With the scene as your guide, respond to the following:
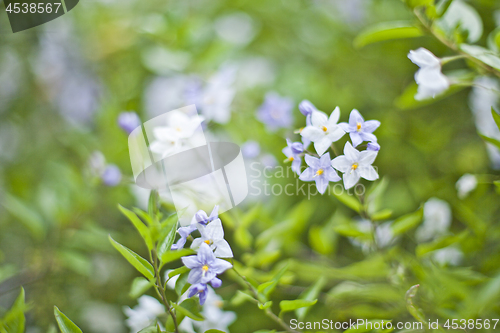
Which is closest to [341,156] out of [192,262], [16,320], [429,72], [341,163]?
[341,163]

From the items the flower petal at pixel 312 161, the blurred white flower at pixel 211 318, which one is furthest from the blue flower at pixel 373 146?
the blurred white flower at pixel 211 318

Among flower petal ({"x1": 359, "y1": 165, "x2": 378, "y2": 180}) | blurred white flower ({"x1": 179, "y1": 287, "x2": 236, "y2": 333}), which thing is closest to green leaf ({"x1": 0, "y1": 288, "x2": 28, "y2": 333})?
blurred white flower ({"x1": 179, "y1": 287, "x2": 236, "y2": 333})

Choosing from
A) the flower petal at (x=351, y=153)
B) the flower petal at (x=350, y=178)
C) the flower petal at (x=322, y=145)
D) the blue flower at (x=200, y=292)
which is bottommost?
the blue flower at (x=200, y=292)

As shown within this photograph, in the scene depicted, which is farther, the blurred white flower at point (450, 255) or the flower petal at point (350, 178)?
the blurred white flower at point (450, 255)

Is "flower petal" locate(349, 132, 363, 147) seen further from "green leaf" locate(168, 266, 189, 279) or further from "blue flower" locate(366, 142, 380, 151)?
"green leaf" locate(168, 266, 189, 279)

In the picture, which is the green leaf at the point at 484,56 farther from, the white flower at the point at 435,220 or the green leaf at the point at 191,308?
the green leaf at the point at 191,308

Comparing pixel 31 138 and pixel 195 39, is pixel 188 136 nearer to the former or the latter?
pixel 195 39
